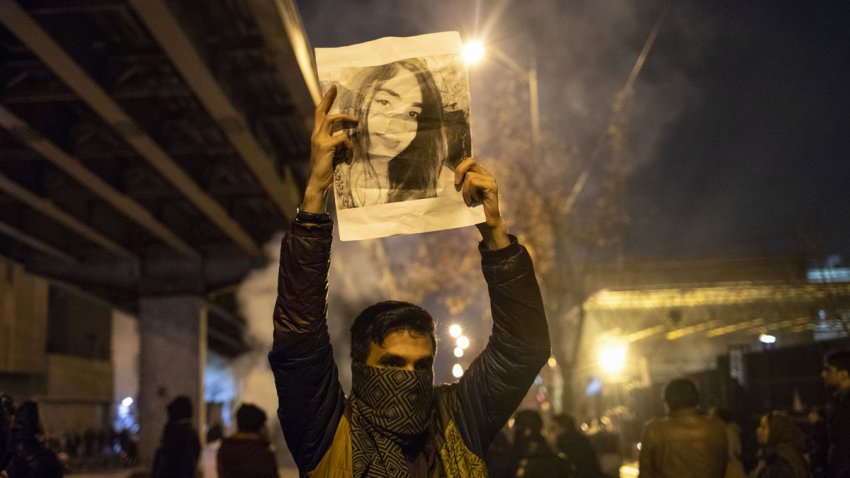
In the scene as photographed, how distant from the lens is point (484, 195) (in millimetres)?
2855

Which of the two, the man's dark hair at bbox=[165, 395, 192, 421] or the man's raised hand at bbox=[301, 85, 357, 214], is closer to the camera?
the man's raised hand at bbox=[301, 85, 357, 214]

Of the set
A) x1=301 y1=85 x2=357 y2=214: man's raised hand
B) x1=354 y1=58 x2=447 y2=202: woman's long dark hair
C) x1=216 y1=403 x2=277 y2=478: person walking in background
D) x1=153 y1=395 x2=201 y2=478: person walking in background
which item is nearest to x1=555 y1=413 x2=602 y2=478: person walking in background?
x1=216 y1=403 x2=277 y2=478: person walking in background

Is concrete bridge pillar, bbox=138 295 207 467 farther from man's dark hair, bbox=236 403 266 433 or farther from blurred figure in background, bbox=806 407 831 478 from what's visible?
blurred figure in background, bbox=806 407 831 478

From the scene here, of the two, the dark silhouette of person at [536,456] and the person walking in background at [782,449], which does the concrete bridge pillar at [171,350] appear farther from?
the person walking in background at [782,449]

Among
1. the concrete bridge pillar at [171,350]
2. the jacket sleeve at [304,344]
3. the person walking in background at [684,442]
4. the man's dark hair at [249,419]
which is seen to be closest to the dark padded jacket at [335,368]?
the jacket sleeve at [304,344]

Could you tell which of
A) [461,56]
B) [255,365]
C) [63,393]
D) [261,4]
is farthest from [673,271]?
[461,56]

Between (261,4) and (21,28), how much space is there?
3011 mm

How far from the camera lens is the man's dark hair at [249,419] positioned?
7.23 m

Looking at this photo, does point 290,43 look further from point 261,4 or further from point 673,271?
point 673,271

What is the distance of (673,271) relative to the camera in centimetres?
5859

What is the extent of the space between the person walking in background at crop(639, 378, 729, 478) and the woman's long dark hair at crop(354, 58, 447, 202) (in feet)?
14.3

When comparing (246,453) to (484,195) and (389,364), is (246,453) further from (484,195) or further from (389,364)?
(484,195)

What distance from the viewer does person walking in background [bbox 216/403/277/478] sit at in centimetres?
691

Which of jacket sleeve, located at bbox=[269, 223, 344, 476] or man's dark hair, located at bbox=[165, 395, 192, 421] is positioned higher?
jacket sleeve, located at bbox=[269, 223, 344, 476]
